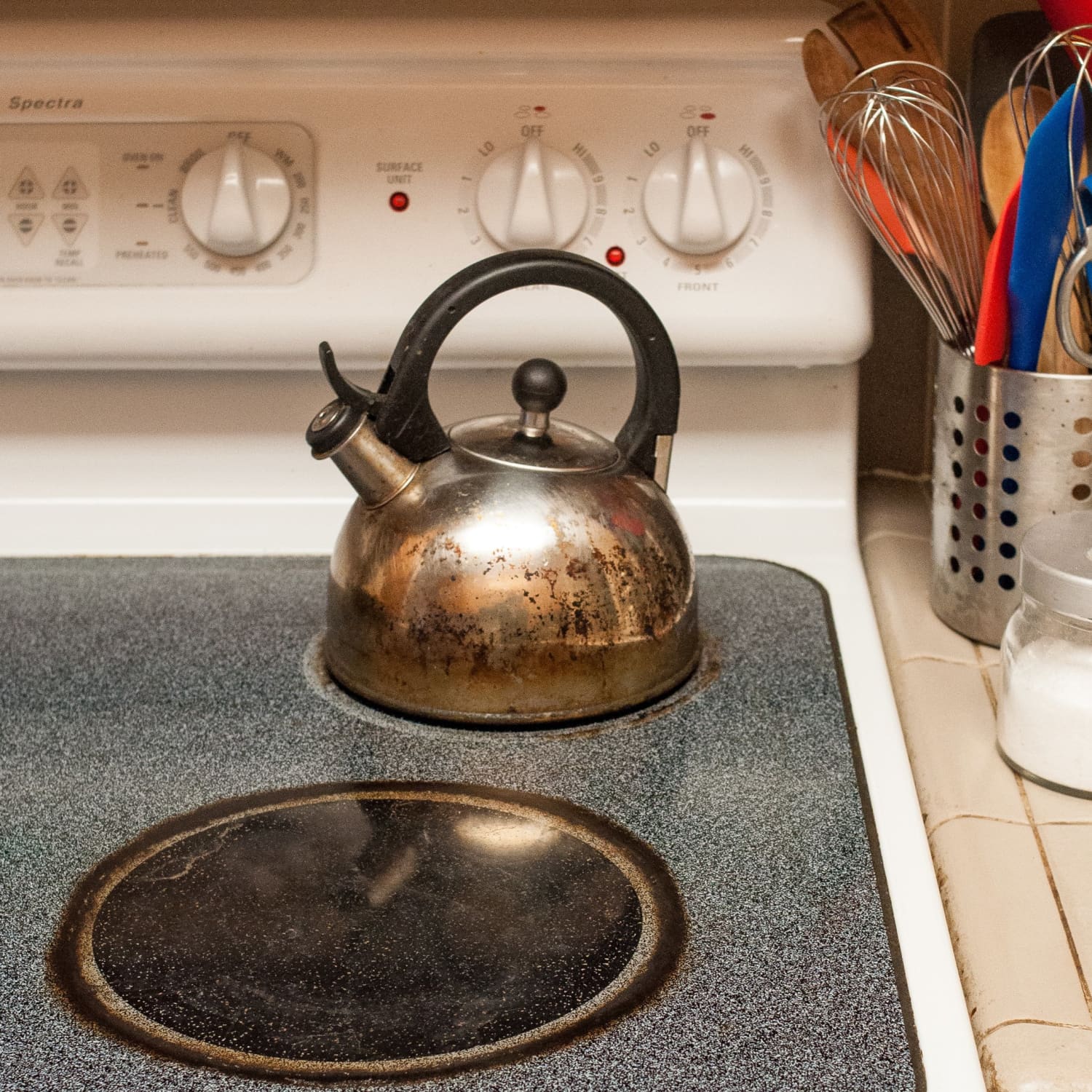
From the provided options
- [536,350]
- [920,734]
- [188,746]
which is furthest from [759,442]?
[188,746]

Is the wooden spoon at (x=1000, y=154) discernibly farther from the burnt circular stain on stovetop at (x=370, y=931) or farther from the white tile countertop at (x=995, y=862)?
the burnt circular stain on stovetop at (x=370, y=931)

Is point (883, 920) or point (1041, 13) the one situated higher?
point (1041, 13)

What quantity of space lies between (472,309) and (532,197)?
5.2 inches

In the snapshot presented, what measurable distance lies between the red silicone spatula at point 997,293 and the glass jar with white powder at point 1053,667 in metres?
0.11

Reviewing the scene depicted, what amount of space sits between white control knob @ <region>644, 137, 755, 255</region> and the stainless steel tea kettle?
0.12m

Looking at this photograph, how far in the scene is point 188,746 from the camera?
60 cm

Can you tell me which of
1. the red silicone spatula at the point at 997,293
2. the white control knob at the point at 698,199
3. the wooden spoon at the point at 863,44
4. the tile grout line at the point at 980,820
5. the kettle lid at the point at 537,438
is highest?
the wooden spoon at the point at 863,44

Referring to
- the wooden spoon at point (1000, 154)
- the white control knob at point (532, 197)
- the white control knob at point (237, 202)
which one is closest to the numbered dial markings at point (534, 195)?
the white control knob at point (532, 197)

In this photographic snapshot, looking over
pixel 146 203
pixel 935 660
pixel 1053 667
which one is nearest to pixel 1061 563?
pixel 1053 667

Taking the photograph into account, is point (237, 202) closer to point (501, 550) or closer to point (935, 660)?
point (501, 550)

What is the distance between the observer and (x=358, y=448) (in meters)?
0.62

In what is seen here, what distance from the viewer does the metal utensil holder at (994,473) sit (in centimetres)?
65

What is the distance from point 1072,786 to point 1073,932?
11cm

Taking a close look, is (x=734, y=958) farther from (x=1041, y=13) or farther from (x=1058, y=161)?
(x=1041, y=13)
